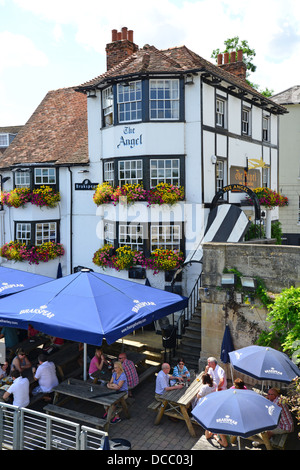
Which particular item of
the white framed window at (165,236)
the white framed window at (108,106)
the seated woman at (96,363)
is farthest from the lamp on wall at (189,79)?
the seated woman at (96,363)

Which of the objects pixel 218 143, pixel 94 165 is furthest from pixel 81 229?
pixel 218 143

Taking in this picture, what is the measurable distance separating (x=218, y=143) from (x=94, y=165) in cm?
523

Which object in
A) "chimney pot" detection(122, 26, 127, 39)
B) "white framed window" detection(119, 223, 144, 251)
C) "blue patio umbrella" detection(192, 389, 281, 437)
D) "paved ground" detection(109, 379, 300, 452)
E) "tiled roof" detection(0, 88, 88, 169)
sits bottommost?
"paved ground" detection(109, 379, 300, 452)

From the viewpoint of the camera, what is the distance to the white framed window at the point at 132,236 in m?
15.9

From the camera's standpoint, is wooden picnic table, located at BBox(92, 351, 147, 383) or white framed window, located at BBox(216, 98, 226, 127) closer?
wooden picnic table, located at BBox(92, 351, 147, 383)

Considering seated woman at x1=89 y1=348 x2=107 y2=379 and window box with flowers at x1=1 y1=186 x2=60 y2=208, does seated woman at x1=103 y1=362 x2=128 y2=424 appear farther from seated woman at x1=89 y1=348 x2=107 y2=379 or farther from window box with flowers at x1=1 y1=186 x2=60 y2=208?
window box with flowers at x1=1 y1=186 x2=60 y2=208

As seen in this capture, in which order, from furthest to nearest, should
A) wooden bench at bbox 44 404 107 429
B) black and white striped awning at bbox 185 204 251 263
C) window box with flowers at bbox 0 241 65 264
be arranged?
window box with flowers at bbox 0 241 65 264
black and white striped awning at bbox 185 204 251 263
wooden bench at bbox 44 404 107 429

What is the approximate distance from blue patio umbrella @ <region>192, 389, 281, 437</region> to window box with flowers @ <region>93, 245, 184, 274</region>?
8490 mm

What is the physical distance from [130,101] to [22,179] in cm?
678

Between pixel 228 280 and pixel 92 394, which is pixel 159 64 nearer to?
pixel 228 280

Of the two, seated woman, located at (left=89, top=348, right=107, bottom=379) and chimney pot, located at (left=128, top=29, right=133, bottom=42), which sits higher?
chimney pot, located at (left=128, top=29, right=133, bottom=42)

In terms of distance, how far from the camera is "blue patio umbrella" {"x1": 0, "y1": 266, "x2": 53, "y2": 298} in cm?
1162

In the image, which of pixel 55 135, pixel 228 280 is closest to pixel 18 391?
pixel 228 280

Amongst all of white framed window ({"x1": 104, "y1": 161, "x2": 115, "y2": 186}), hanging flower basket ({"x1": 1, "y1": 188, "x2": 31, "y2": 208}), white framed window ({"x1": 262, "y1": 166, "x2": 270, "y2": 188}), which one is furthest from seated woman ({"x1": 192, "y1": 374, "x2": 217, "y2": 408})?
white framed window ({"x1": 262, "y1": 166, "x2": 270, "y2": 188})
